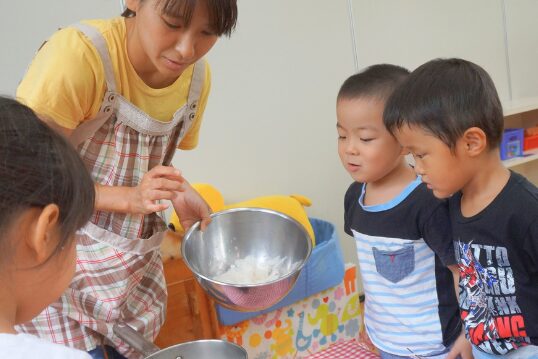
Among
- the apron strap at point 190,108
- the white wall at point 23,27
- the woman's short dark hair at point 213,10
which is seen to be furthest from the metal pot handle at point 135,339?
the white wall at point 23,27

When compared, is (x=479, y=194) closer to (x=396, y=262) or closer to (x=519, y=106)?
(x=396, y=262)

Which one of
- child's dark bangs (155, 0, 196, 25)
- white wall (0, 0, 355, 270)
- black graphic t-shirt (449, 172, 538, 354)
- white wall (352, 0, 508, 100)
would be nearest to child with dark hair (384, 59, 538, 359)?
black graphic t-shirt (449, 172, 538, 354)

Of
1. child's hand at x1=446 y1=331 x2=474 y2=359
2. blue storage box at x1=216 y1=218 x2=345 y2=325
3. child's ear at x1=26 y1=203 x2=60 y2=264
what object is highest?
child's ear at x1=26 y1=203 x2=60 y2=264

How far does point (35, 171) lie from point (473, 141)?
2.34ft

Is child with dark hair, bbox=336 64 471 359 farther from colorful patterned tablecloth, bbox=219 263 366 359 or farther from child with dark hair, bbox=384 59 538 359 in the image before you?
colorful patterned tablecloth, bbox=219 263 366 359

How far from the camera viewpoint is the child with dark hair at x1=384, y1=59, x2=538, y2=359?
95cm

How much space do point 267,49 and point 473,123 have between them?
137 centimetres

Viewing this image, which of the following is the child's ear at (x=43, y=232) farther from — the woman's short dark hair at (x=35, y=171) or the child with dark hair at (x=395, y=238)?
the child with dark hair at (x=395, y=238)

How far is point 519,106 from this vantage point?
2.88 meters

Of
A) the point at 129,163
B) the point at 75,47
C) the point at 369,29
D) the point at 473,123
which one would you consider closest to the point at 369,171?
the point at 473,123

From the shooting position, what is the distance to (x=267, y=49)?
225 centimetres

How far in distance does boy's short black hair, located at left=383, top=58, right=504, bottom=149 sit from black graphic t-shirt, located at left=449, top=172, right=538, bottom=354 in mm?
113

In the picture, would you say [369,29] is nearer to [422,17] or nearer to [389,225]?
[422,17]

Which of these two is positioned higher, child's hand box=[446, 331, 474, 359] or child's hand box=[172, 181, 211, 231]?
child's hand box=[172, 181, 211, 231]
